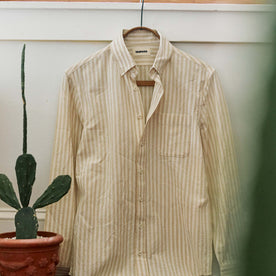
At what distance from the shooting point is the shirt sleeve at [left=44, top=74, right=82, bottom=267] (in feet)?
5.36

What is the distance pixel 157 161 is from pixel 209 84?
0.35 m

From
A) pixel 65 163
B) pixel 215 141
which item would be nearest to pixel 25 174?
pixel 65 163

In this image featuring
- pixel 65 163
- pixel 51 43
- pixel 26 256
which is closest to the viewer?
pixel 26 256

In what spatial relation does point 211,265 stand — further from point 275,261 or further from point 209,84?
point 275,261

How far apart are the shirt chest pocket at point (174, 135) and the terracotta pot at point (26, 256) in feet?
1.71

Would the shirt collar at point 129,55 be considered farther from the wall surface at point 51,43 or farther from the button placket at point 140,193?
the button placket at point 140,193

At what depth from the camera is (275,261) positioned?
6.9 inches

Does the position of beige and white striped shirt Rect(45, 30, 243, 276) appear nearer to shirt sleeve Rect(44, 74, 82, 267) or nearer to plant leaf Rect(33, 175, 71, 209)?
shirt sleeve Rect(44, 74, 82, 267)

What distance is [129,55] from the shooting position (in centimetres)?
168

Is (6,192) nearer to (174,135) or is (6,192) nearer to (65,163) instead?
(65,163)

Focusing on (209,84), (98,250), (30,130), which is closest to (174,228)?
(98,250)

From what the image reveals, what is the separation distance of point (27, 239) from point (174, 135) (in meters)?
0.63

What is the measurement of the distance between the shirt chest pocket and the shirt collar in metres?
0.18

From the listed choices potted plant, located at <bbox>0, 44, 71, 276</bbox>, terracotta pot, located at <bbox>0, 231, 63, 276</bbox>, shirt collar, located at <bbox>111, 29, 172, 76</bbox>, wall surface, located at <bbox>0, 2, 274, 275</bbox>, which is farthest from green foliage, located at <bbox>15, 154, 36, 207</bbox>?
shirt collar, located at <bbox>111, 29, 172, 76</bbox>
